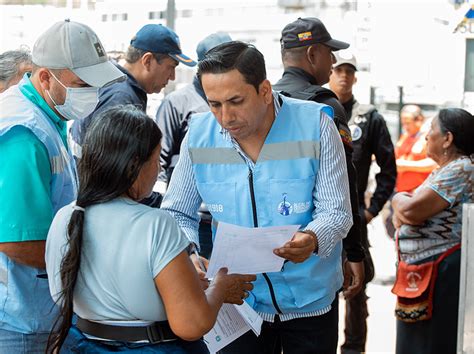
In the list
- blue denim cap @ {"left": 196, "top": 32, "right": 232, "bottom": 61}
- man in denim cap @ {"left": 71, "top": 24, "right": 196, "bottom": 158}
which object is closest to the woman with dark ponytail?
man in denim cap @ {"left": 71, "top": 24, "right": 196, "bottom": 158}

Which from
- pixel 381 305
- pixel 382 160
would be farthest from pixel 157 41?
pixel 381 305

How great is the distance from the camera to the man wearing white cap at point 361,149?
547 centimetres

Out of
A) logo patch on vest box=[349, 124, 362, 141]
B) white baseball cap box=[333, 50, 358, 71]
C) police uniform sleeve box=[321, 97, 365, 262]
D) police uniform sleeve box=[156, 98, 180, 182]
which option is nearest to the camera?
police uniform sleeve box=[321, 97, 365, 262]

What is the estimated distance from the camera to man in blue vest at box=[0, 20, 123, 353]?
8.27 feet

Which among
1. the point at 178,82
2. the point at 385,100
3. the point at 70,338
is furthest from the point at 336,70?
the point at 385,100

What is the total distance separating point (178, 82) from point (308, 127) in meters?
7.01

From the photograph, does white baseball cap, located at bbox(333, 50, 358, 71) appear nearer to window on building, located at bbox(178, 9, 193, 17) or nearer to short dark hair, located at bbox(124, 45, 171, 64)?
short dark hair, located at bbox(124, 45, 171, 64)

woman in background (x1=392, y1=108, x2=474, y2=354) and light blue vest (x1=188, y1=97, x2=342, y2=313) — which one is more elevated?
light blue vest (x1=188, y1=97, x2=342, y2=313)

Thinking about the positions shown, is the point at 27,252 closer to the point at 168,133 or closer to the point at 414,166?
the point at 168,133

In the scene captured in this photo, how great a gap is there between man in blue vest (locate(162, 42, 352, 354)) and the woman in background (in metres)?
1.39

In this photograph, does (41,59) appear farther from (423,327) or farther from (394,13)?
(394,13)

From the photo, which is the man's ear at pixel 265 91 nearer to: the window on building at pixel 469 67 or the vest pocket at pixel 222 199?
the vest pocket at pixel 222 199

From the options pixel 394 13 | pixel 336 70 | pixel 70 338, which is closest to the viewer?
pixel 70 338

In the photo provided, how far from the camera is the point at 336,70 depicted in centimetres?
554
